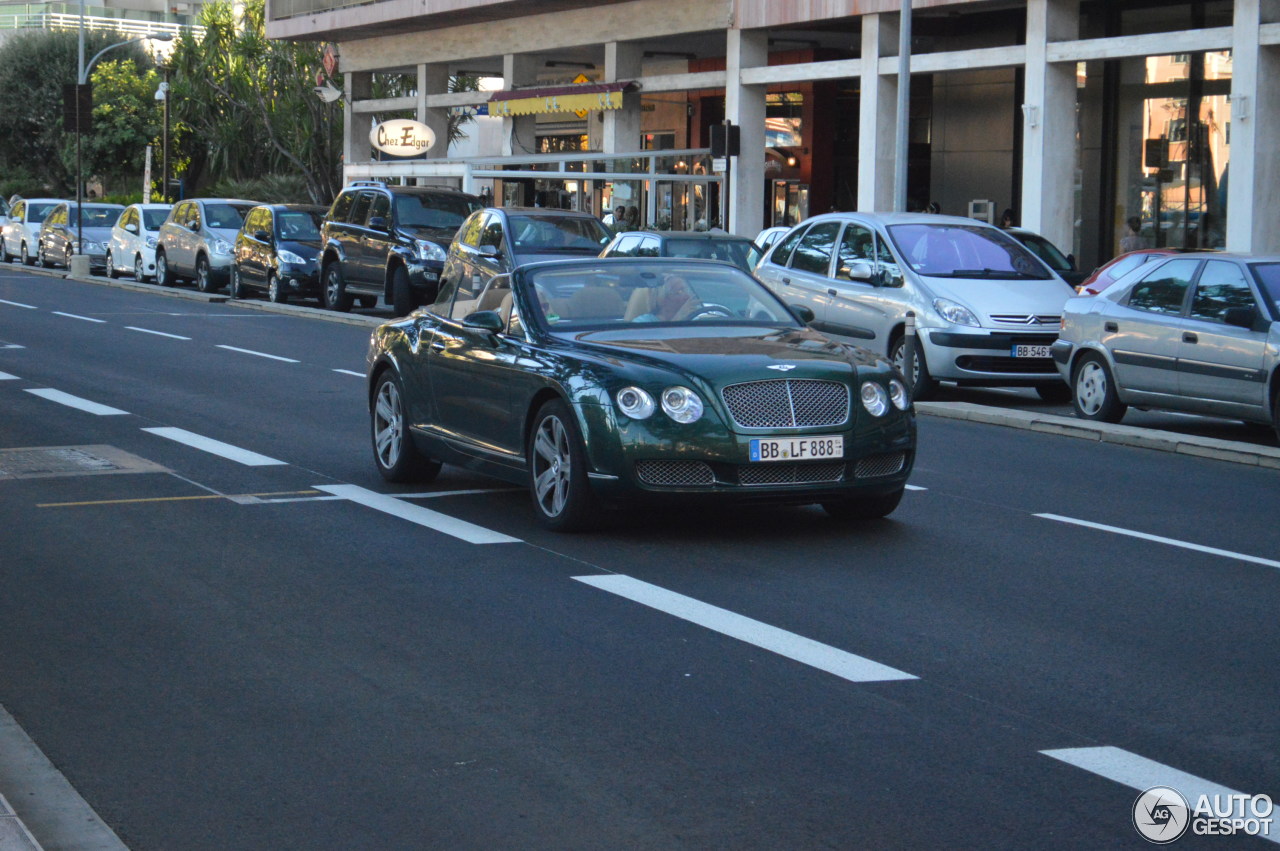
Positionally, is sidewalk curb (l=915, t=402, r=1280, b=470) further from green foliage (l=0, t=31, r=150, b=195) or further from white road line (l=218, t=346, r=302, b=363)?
green foliage (l=0, t=31, r=150, b=195)

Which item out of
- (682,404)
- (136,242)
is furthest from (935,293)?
(136,242)

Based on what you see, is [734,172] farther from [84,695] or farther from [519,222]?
[84,695]

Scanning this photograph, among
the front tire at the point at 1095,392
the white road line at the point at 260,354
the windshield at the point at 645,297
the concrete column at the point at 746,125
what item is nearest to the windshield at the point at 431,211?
the white road line at the point at 260,354

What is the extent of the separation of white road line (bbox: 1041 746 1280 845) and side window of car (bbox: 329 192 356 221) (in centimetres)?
2500

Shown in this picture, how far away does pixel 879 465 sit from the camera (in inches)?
368

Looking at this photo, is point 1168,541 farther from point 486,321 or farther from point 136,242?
point 136,242

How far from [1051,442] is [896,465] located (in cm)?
556

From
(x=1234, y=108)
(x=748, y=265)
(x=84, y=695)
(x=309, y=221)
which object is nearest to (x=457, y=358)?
(x=84, y=695)

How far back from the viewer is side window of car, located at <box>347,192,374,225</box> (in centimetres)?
2895

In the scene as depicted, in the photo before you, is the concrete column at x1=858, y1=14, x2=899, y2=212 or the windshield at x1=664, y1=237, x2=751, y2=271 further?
the concrete column at x1=858, y1=14, x2=899, y2=212

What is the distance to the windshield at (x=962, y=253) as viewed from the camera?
18125 mm

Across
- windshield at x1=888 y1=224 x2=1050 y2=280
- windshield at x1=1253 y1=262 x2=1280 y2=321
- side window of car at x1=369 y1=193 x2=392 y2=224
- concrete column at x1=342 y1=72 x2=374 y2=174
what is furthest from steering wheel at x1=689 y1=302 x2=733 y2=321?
concrete column at x1=342 y1=72 x2=374 y2=174

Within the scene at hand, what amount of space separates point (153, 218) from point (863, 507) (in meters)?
32.3

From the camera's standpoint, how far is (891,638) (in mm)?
7086
